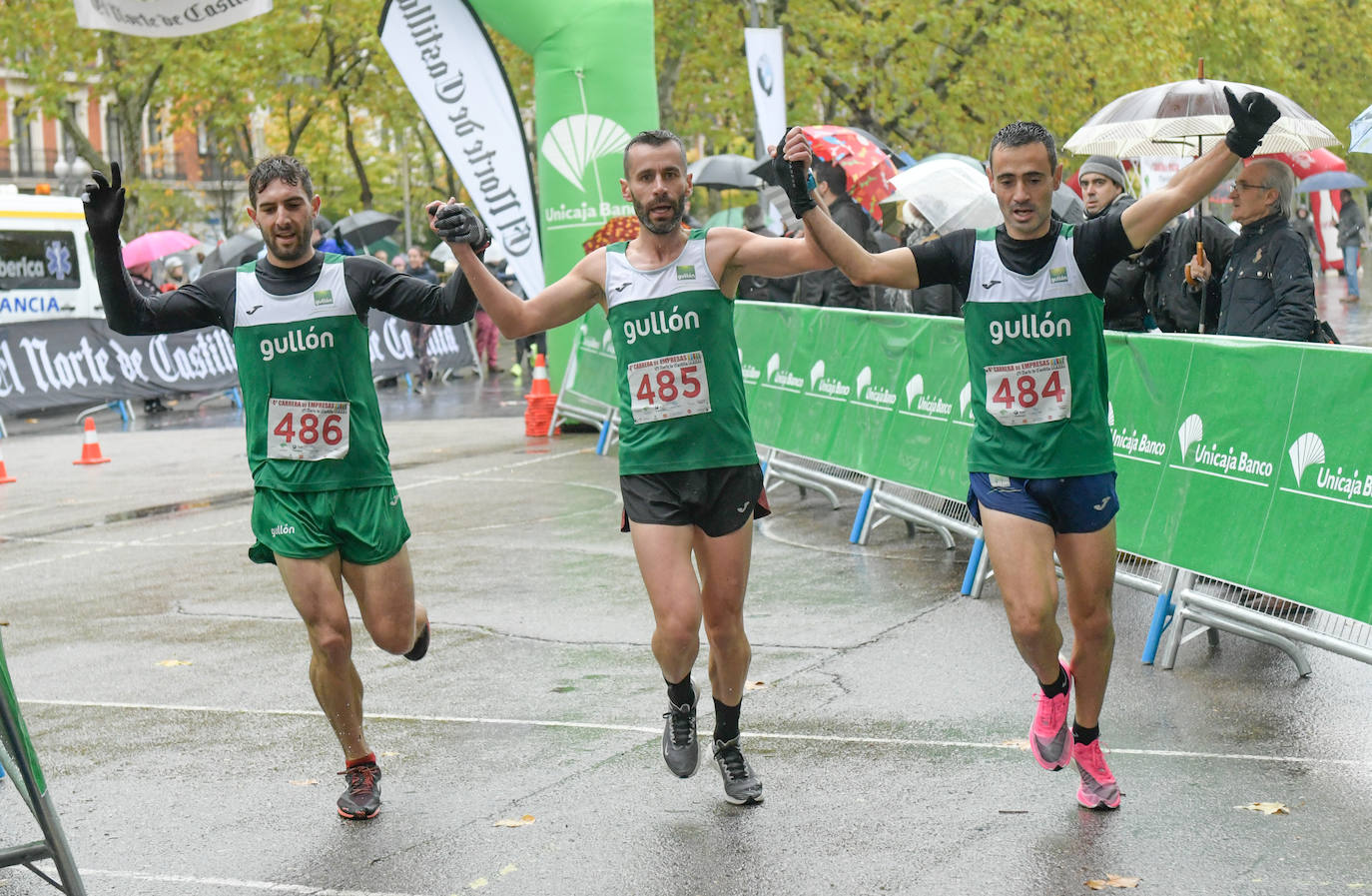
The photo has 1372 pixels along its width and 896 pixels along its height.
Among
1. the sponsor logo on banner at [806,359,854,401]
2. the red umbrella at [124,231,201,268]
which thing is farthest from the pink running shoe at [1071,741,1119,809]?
the red umbrella at [124,231,201,268]

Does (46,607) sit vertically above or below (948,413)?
below

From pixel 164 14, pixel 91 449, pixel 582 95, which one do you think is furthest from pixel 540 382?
pixel 164 14

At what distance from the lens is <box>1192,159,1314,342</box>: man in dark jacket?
7641mm

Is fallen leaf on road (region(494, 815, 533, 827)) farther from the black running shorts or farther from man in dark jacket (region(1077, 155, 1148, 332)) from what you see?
man in dark jacket (region(1077, 155, 1148, 332))

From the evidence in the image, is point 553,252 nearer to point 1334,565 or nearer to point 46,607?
point 46,607

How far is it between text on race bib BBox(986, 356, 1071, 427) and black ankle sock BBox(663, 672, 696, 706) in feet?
4.28

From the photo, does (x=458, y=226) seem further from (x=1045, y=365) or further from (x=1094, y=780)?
(x=1094, y=780)

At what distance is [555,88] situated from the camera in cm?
1495

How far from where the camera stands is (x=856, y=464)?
1023cm

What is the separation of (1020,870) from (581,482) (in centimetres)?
882

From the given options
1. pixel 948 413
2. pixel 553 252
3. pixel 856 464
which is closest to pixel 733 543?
pixel 948 413

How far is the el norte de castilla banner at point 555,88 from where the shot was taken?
14859 mm

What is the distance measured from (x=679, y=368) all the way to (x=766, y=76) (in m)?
14.5

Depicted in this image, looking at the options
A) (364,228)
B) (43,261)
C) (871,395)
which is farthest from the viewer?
(364,228)
